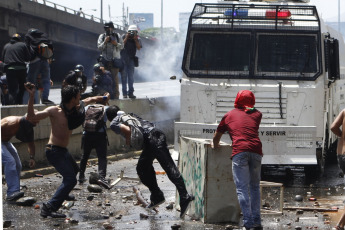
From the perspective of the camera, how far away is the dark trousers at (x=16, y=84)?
1535cm

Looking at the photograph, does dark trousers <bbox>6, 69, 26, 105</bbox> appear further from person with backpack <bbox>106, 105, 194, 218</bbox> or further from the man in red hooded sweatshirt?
the man in red hooded sweatshirt

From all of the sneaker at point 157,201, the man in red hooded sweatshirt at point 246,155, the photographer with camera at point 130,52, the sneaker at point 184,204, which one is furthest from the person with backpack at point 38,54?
the man in red hooded sweatshirt at point 246,155

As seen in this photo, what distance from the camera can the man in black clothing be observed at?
15.3 meters

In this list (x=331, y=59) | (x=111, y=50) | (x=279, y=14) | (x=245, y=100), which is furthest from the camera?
(x=111, y=50)

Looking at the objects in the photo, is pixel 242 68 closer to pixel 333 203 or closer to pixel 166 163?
pixel 333 203

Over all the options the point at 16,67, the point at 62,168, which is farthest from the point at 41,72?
the point at 62,168

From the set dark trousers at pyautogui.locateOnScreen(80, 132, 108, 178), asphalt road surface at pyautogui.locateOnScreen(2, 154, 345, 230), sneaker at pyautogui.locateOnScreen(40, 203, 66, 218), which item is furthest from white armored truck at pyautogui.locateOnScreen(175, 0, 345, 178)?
sneaker at pyautogui.locateOnScreen(40, 203, 66, 218)

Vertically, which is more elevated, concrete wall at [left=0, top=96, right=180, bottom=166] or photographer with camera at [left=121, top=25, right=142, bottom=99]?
photographer with camera at [left=121, top=25, right=142, bottom=99]

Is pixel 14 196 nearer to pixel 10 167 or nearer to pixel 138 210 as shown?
pixel 10 167

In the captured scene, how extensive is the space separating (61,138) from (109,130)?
27.6ft

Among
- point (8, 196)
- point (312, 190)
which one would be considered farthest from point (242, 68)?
point (8, 196)

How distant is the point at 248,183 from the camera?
893cm

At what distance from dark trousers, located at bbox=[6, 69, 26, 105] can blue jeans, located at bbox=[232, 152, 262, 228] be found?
7.51 meters

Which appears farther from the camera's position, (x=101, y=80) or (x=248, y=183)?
(x=101, y=80)
